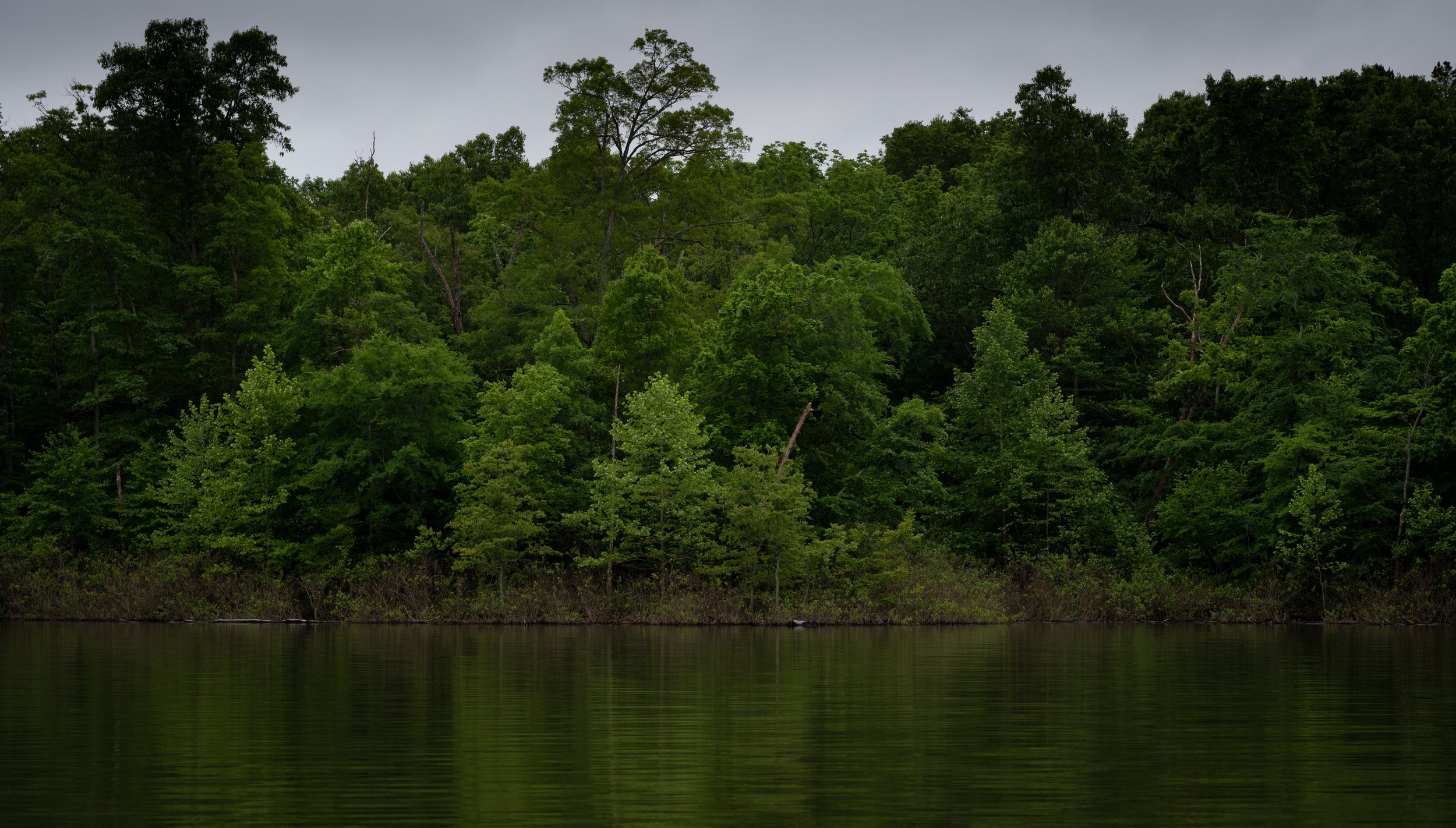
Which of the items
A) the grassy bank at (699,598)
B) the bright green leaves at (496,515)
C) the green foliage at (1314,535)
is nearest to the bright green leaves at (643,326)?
the bright green leaves at (496,515)

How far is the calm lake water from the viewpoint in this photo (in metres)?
11.3

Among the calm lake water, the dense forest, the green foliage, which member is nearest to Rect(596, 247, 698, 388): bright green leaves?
the dense forest

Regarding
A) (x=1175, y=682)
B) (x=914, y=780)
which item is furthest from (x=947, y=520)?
(x=914, y=780)

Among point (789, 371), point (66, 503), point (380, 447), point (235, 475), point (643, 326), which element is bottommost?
point (66, 503)

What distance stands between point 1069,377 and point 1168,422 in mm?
5591

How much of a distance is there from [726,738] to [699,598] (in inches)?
1102

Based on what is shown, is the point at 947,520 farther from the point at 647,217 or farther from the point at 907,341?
the point at 647,217

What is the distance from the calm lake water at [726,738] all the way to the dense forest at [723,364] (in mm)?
15491

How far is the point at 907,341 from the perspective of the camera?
57656mm

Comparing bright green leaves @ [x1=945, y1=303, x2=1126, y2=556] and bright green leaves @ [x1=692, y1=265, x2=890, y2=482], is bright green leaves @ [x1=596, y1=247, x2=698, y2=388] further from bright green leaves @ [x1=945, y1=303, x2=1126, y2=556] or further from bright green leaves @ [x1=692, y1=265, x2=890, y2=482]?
bright green leaves @ [x1=945, y1=303, x2=1126, y2=556]

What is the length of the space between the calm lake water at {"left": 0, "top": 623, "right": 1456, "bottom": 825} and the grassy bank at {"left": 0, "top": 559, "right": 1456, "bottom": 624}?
539 inches

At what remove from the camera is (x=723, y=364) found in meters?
49.8

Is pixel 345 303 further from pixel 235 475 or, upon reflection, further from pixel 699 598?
pixel 699 598

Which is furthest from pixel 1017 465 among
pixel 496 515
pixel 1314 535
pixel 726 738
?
pixel 726 738
